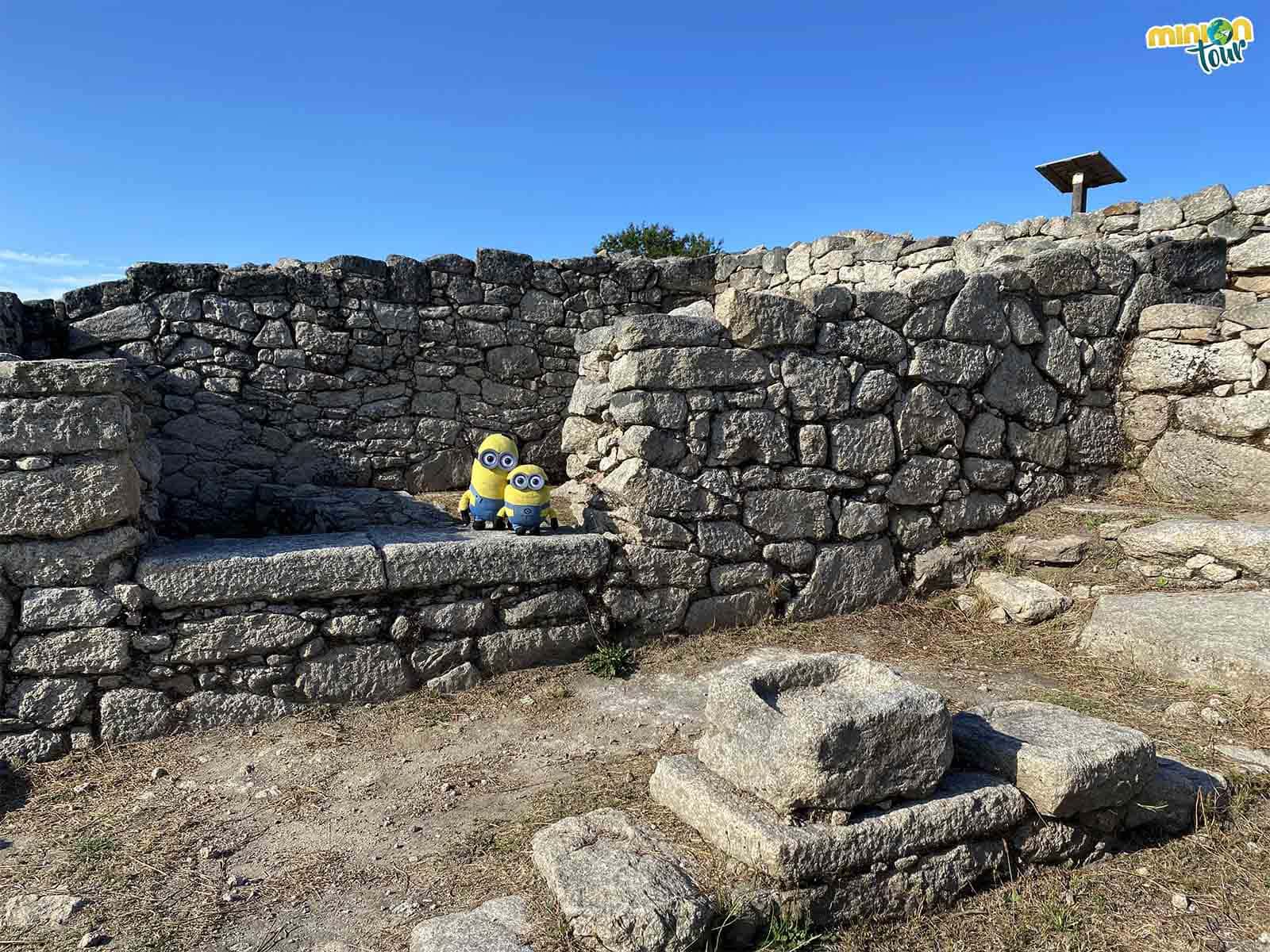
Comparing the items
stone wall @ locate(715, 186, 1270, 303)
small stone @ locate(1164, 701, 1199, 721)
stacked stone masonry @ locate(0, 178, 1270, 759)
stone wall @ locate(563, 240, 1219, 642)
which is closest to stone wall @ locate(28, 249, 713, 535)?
stacked stone masonry @ locate(0, 178, 1270, 759)

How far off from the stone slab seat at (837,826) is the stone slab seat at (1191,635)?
1.93 meters

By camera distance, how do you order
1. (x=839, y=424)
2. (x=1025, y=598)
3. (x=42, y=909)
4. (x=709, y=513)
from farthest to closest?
(x=839, y=424)
(x=1025, y=598)
(x=709, y=513)
(x=42, y=909)

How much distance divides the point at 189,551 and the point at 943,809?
3762 millimetres

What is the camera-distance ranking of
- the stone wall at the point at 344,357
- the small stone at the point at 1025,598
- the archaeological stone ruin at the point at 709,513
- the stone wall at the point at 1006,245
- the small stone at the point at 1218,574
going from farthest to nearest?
1. the stone wall at the point at 344,357
2. the stone wall at the point at 1006,245
3. the small stone at the point at 1025,598
4. the small stone at the point at 1218,574
5. the archaeological stone ruin at the point at 709,513

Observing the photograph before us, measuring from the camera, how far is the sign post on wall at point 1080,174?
9.79 m

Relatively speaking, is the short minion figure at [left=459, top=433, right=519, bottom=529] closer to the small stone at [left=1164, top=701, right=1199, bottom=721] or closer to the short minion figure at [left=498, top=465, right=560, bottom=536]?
the short minion figure at [left=498, top=465, right=560, bottom=536]

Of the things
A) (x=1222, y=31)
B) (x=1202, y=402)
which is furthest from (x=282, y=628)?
(x=1222, y=31)

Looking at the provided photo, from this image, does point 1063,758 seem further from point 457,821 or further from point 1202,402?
point 1202,402

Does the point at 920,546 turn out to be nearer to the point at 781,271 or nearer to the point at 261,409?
the point at 781,271

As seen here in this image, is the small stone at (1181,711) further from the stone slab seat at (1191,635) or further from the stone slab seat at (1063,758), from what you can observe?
the stone slab seat at (1063,758)

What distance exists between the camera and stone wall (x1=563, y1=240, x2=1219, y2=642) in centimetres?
522

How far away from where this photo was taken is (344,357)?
852cm

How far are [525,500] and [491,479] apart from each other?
32 centimetres

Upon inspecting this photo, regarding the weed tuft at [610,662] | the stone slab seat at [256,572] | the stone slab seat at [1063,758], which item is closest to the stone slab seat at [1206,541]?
the stone slab seat at [1063,758]
